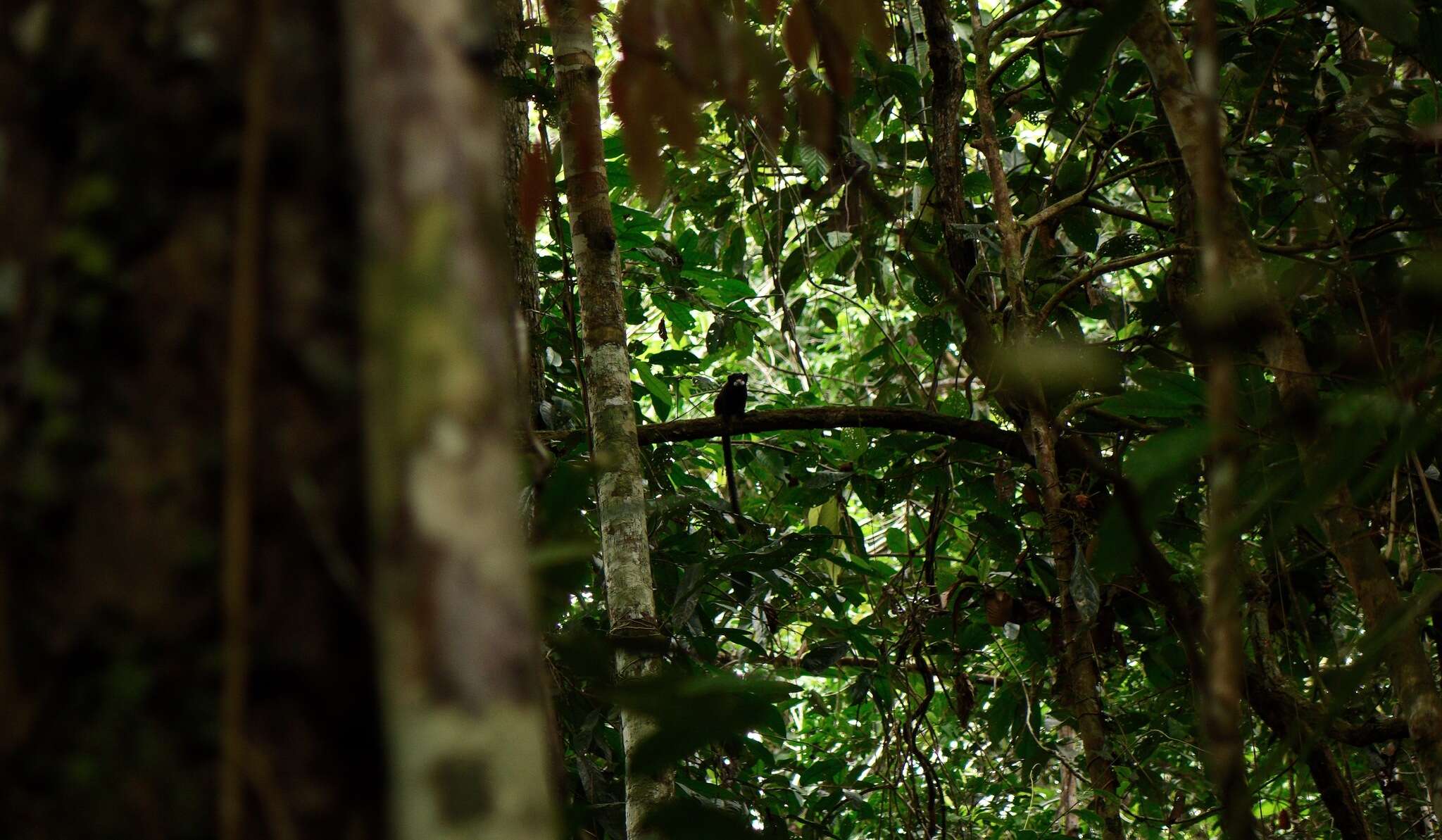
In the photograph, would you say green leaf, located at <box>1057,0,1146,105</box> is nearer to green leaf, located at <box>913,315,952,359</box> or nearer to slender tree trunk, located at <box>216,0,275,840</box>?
slender tree trunk, located at <box>216,0,275,840</box>

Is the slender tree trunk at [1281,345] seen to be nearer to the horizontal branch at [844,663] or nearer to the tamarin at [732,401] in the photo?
the horizontal branch at [844,663]

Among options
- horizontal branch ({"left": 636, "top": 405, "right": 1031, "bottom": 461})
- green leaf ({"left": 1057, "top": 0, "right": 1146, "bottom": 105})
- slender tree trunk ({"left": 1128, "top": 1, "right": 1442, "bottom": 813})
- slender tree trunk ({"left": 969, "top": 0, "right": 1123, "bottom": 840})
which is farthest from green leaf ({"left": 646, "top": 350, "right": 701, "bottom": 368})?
green leaf ({"left": 1057, "top": 0, "right": 1146, "bottom": 105})

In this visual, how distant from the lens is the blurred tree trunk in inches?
11.9

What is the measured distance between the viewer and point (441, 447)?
0.32 m

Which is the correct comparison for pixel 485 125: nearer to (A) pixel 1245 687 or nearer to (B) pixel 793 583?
(A) pixel 1245 687

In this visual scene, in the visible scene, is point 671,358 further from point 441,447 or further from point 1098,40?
point 441,447

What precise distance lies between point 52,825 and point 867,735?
12.8ft

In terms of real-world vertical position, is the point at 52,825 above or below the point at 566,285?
below

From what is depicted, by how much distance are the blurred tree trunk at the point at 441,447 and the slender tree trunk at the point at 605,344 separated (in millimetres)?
1412

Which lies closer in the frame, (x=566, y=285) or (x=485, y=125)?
(x=485, y=125)

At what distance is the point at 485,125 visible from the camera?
36 centimetres

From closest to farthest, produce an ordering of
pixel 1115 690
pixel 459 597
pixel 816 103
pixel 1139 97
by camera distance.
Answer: pixel 459 597 → pixel 816 103 → pixel 1139 97 → pixel 1115 690

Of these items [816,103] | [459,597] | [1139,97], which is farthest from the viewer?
[1139,97]

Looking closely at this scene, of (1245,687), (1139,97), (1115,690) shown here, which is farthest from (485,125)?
(1115,690)
